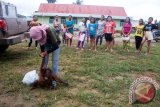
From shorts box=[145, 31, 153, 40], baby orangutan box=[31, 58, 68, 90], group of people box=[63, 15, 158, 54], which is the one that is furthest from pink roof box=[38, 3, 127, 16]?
baby orangutan box=[31, 58, 68, 90]

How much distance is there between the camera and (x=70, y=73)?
25.0 ft

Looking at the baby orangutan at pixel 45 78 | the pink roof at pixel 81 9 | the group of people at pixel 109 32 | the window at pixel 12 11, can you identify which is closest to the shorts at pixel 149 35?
the group of people at pixel 109 32

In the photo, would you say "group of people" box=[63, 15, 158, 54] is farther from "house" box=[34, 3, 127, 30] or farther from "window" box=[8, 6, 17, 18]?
"house" box=[34, 3, 127, 30]

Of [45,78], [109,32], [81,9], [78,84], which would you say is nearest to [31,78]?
[45,78]

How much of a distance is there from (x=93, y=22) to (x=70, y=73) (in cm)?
555

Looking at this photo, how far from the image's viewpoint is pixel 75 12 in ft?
129

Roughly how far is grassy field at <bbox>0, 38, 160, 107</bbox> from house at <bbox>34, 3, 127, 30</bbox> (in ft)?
94.8

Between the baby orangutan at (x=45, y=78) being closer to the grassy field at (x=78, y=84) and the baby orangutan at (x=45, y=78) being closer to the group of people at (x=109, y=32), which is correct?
the grassy field at (x=78, y=84)

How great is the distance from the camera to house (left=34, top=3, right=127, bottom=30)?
38.3 meters

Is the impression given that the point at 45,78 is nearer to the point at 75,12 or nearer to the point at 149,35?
the point at 149,35

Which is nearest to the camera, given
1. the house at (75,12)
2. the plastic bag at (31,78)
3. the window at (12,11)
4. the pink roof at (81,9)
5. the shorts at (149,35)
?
the plastic bag at (31,78)

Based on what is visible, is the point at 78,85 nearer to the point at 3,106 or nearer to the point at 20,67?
the point at 3,106

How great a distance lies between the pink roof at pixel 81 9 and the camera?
3911 centimetres

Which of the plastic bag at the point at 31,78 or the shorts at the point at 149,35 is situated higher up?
the shorts at the point at 149,35
